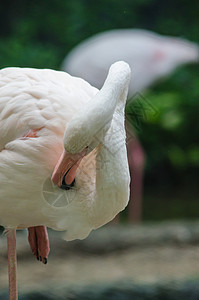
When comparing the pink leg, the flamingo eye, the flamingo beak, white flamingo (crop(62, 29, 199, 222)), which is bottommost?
the pink leg

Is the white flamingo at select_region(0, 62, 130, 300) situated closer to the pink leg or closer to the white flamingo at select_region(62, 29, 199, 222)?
the pink leg

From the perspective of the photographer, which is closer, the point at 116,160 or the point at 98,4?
the point at 116,160

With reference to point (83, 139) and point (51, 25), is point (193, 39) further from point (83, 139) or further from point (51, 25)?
point (83, 139)

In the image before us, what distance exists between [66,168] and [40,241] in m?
0.87

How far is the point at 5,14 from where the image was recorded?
8.75 metres

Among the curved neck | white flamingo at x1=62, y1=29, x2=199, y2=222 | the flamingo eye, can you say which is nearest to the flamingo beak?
the flamingo eye

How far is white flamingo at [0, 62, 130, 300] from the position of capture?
2.71m

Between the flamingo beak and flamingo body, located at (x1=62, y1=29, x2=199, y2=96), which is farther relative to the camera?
flamingo body, located at (x1=62, y1=29, x2=199, y2=96)

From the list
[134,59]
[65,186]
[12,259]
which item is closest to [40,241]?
[12,259]

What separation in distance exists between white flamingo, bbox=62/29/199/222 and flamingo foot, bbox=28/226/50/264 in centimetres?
323

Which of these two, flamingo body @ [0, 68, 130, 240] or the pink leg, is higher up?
flamingo body @ [0, 68, 130, 240]

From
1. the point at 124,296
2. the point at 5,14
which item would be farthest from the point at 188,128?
the point at 124,296

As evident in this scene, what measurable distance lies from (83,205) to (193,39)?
241 inches

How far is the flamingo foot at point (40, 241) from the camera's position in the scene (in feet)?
10.8
